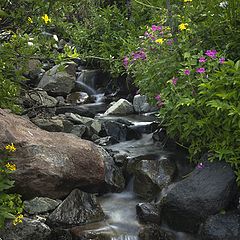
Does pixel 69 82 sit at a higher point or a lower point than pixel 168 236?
higher

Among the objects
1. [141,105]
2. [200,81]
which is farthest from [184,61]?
[141,105]

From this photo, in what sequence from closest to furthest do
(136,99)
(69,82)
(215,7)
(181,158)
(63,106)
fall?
(215,7) < (181,158) < (136,99) < (63,106) < (69,82)

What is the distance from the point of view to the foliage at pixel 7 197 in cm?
347

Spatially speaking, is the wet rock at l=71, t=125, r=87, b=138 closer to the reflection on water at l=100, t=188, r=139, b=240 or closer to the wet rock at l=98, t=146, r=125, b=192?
the wet rock at l=98, t=146, r=125, b=192

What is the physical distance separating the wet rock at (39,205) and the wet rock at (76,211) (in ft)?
0.27

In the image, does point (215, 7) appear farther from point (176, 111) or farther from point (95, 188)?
point (95, 188)

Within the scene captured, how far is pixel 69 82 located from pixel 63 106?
132cm

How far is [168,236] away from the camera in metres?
4.17

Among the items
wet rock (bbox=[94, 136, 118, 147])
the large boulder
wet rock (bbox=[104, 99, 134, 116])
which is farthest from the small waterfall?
the large boulder

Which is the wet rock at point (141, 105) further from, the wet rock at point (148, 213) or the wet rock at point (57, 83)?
the wet rock at point (148, 213)

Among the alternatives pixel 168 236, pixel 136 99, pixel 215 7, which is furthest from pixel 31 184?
pixel 136 99

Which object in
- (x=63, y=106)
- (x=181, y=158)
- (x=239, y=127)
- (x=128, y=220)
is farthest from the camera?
(x=63, y=106)

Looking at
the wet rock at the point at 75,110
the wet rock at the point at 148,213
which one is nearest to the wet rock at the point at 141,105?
the wet rock at the point at 75,110

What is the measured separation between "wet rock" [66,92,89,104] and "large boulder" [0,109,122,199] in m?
4.21
